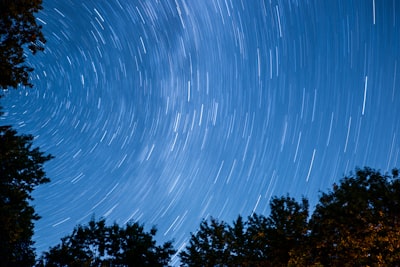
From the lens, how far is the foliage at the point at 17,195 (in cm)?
1498

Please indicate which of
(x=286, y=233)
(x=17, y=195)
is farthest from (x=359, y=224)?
(x=17, y=195)

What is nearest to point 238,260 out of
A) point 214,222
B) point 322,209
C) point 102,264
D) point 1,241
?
point 214,222

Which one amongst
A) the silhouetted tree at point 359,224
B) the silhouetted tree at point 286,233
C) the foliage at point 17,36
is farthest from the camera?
the silhouetted tree at point 286,233

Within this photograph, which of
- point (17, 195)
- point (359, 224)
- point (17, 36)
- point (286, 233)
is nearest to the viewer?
point (17, 36)

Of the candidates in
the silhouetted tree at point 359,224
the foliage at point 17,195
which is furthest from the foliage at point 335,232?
the foliage at point 17,195

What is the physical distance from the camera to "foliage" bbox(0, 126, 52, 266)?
15.0 metres

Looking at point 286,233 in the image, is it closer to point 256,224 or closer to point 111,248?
point 256,224

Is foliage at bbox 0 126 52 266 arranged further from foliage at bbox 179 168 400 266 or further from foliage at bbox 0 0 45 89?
foliage at bbox 179 168 400 266

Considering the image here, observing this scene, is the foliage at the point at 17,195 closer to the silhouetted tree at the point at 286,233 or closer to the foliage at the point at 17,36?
the foliage at the point at 17,36

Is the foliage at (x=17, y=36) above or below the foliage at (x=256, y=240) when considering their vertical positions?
below

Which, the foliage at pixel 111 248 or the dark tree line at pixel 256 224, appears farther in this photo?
the foliage at pixel 111 248

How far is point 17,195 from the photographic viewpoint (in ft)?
54.4

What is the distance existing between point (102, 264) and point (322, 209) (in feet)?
78.5

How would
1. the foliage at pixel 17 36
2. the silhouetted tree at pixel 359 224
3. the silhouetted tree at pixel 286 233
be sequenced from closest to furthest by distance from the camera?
the foliage at pixel 17 36 → the silhouetted tree at pixel 359 224 → the silhouetted tree at pixel 286 233
